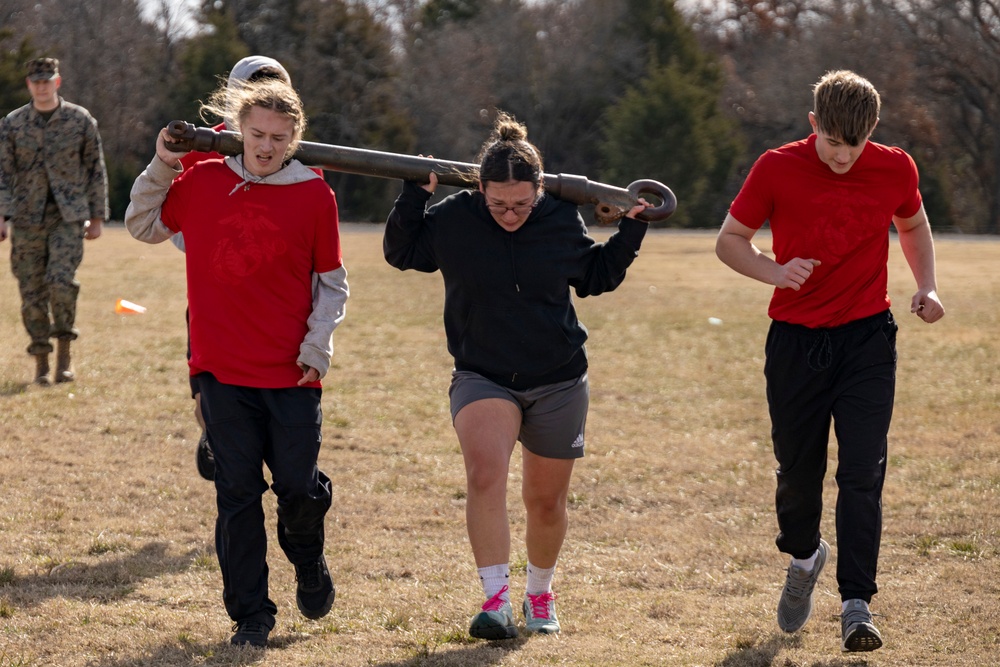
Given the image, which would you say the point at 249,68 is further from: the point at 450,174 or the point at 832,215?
the point at 832,215

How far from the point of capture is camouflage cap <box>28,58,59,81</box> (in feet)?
31.2

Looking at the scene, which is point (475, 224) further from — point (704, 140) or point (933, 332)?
point (704, 140)

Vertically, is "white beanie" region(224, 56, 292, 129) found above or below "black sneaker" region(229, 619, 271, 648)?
above

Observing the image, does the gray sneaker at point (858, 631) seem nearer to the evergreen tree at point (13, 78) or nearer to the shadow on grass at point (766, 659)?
the shadow on grass at point (766, 659)

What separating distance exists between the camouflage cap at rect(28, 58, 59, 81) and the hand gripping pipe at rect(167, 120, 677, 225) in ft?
17.8

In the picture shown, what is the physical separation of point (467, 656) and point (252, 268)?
150 cm

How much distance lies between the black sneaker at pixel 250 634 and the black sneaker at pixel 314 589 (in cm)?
28

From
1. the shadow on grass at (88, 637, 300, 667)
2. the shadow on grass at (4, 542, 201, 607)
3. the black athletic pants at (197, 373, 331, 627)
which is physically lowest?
the shadow on grass at (4, 542, 201, 607)

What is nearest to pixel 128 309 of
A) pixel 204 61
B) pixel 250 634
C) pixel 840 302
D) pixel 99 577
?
pixel 99 577

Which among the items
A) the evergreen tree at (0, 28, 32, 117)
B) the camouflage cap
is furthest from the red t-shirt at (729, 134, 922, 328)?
the evergreen tree at (0, 28, 32, 117)

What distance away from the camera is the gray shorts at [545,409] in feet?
15.4

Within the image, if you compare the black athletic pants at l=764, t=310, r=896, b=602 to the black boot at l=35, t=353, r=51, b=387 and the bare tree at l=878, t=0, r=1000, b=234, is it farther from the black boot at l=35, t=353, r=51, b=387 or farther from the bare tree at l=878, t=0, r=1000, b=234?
the bare tree at l=878, t=0, r=1000, b=234

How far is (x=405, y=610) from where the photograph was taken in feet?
16.8

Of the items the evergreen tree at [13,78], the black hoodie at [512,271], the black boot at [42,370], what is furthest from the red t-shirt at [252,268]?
the evergreen tree at [13,78]
